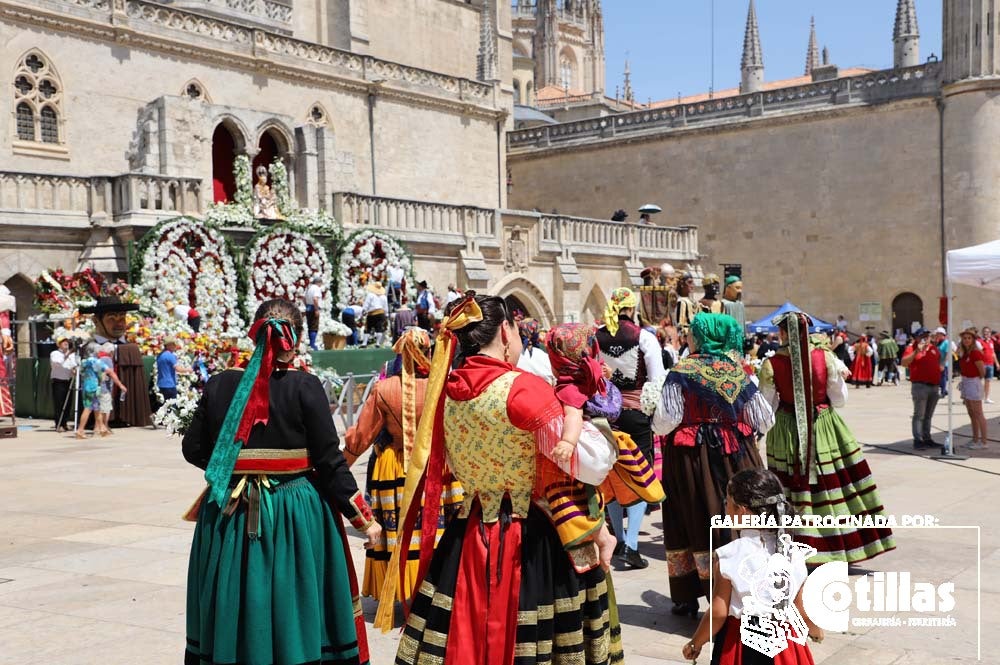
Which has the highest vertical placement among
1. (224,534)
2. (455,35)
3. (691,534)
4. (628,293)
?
(455,35)

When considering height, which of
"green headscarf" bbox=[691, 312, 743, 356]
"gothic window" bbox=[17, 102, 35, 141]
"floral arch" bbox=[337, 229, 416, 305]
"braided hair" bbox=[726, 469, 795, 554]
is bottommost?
A: "braided hair" bbox=[726, 469, 795, 554]

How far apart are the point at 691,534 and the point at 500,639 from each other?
235 centimetres

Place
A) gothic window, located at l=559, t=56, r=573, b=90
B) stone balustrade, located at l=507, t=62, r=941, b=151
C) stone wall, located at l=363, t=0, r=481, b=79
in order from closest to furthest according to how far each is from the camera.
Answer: stone balustrade, located at l=507, t=62, r=941, b=151 < stone wall, located at l=363, t=0, r=481, b=79 < gothic window, located at l=559, t=56, r=573, b=90

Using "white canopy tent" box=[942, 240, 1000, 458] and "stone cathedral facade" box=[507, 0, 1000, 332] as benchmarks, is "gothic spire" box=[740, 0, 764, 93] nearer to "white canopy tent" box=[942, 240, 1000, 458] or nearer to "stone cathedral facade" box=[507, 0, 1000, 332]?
"stone cathedral facade" box=[507, 0, 1000, 332]

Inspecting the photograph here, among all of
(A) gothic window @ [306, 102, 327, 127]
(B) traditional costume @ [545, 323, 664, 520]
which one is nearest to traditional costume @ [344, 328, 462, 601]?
(B) traditional costume @ [545, 323, 664, 520]

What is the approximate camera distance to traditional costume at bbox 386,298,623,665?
12.8 ft

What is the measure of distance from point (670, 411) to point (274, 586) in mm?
2716

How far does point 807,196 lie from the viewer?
3484 cm

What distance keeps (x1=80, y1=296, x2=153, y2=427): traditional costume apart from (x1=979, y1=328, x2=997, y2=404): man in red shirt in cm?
1374

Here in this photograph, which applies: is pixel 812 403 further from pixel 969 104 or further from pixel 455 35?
pixel 455 35

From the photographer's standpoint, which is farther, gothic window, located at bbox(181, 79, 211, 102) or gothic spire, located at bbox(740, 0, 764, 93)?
gothic spire, located at bbox(740, 0, 764, 93)

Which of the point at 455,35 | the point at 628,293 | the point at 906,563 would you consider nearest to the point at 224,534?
the point at 628,293

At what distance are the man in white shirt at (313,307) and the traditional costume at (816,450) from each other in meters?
13.5

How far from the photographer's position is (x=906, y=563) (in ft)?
23.0
